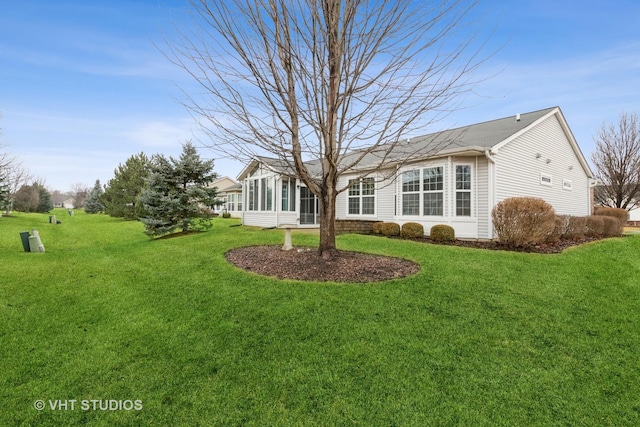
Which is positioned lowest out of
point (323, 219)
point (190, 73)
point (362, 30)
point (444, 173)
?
point (323, 219)

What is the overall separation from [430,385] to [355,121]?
15.2 feet

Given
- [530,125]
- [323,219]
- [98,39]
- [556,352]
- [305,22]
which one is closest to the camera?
[556,352]

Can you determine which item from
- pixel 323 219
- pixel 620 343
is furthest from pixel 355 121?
pixel 620 343

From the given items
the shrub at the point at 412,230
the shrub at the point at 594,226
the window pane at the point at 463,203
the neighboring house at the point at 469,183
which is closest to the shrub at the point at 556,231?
the neighboring house at the point at 469,183

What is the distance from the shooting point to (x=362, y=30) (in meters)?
5.32

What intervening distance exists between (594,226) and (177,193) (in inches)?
737

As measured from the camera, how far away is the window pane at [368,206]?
47.7 feet

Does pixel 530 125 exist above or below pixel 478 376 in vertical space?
above

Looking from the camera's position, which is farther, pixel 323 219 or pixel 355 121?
pixel 323 219

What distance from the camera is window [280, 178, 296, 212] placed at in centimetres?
1605

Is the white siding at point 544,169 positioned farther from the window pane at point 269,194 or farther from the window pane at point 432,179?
the window pane at point 269,194

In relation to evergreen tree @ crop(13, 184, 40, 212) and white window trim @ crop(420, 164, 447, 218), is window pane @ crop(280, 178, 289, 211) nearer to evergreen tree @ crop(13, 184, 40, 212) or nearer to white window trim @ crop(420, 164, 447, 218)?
white window trim @ crop(420, 164, 447, 218)

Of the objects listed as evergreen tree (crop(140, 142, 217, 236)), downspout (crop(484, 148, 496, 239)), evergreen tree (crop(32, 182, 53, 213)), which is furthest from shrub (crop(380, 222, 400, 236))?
evergreen tree (crop(32, 182, 53, 213))

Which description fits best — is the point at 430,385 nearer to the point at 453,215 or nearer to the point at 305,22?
the point at 305,22
